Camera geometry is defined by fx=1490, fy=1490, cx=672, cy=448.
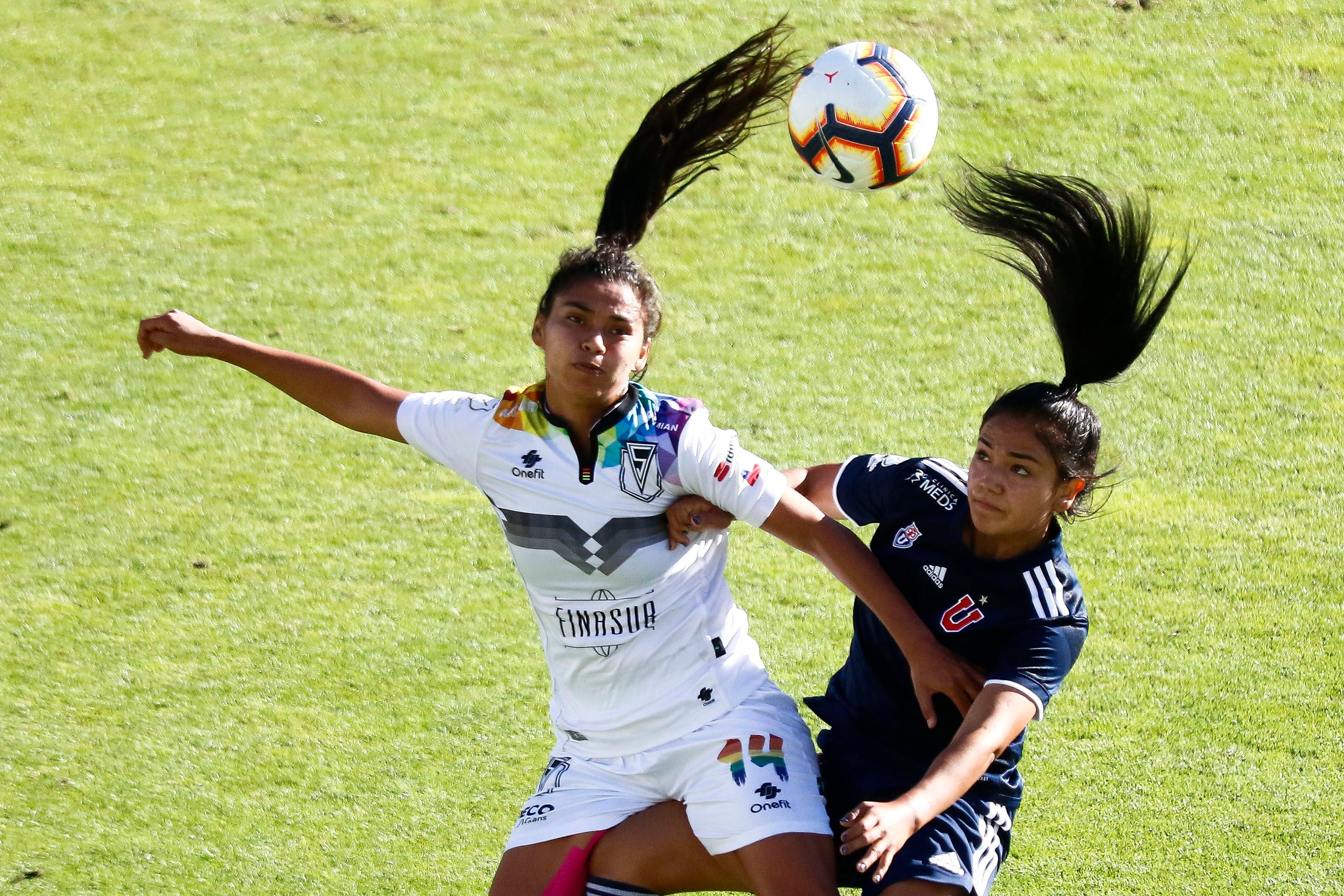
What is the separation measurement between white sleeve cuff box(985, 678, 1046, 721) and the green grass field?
5.03ft

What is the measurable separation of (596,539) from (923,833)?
1.09m

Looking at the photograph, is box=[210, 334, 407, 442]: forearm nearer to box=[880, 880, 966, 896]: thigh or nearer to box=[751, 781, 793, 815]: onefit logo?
box=[751, 781, 793, 815]: onefit logo

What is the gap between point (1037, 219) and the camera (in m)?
4.13

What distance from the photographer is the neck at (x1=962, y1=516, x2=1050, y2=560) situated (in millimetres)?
3717

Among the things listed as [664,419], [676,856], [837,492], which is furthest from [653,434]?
[676,856]

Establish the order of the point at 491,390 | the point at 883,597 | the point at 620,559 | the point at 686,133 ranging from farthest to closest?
the point at 491,390
the point at 686,133
the point at 620,559
the point at 883,597

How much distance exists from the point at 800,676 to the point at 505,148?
6521mm

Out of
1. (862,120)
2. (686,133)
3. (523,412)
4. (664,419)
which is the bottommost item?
(523,412)

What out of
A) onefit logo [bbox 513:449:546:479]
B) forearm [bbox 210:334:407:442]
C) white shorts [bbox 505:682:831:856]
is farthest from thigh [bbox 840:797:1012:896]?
forearm [bbox 210:334:407:442]

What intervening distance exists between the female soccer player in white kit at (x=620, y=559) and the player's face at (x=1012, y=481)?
308 millimetres

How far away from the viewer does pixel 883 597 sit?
11.8ft

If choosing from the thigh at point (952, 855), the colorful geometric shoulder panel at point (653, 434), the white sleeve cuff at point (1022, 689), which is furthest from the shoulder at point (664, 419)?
the thigh at point (952, 855)

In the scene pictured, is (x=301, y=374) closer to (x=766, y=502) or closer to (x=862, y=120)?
(x=766, y=502)

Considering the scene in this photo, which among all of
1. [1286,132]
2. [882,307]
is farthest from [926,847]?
[1286,132]
